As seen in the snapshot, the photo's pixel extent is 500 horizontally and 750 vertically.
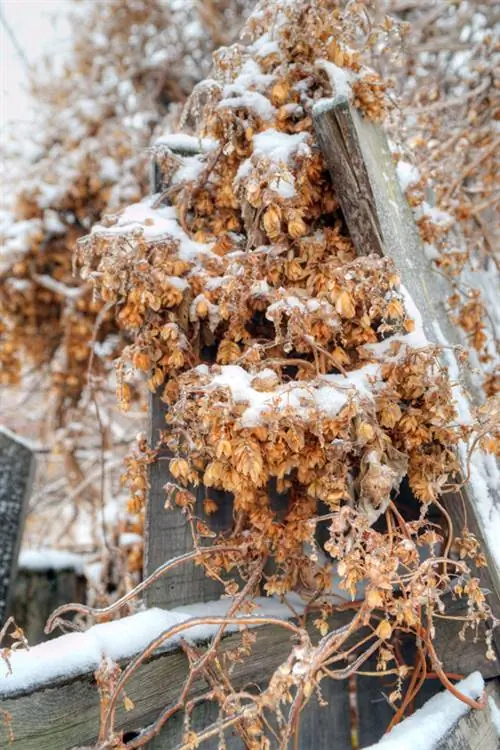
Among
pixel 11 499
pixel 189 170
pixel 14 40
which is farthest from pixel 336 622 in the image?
pixel 14 40

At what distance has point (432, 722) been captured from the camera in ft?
4.56

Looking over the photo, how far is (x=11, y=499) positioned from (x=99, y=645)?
1.40m

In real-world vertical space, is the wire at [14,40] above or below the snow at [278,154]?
A: above

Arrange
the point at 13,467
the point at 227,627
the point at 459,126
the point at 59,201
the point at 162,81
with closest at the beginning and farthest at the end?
the point at 227,627, the point at 13,467, the point at 459,126, the point at 59,201, the point at 162,81

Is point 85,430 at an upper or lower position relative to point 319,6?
lower

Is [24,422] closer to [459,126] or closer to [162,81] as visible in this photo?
[162,81]

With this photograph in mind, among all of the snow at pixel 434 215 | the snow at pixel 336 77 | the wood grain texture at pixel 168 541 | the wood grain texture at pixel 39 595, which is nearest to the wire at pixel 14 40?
the snow at pixel 336 77

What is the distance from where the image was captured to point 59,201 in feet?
12.0

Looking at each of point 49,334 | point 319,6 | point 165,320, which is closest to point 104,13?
point 49,334

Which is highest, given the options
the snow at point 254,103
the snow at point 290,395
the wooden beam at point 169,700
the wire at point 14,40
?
the wire at point 14,40

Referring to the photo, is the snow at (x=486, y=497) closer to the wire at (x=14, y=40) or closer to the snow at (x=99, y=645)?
the snow at (x=99, y=645)

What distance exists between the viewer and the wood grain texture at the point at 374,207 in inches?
62.7

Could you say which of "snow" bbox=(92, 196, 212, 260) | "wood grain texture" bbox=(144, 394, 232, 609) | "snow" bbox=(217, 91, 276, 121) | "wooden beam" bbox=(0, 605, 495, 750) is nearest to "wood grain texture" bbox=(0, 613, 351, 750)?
"wooden beam" bbox=(0, 605, 495, 750)

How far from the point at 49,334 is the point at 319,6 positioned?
2.60 m
